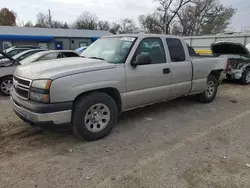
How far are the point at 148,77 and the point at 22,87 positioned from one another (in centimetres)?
231

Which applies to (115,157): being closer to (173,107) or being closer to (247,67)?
(173,107)

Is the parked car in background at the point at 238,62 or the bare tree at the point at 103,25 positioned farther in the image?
the bare tree at the point at 103,25

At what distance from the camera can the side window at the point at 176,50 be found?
15.4 ft

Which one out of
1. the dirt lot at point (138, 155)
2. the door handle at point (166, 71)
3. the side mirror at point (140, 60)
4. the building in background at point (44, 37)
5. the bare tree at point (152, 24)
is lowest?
the dirt lot at point (138, 155)

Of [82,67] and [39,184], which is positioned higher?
[82,67]

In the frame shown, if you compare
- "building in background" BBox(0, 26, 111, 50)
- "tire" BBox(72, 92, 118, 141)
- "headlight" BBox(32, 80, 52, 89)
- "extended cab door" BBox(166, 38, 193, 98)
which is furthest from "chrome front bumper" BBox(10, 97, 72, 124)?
"building in background" BBox(0, 26, 111, 50)

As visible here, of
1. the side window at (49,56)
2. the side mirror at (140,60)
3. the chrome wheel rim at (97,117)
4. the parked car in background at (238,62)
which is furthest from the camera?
the parked car in background at (238,62)

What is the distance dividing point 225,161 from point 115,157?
64.3 inches

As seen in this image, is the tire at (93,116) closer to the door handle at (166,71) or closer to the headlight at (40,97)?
the headlight at (40,97)

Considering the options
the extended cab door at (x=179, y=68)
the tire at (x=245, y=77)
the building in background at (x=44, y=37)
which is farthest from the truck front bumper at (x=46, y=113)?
the building in background at (x=44, y=37)

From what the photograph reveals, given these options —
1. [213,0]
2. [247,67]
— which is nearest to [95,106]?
[247,67]

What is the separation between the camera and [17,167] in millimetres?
2859

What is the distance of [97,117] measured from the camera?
11.8 ft

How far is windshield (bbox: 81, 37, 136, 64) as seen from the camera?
12.9 ft
